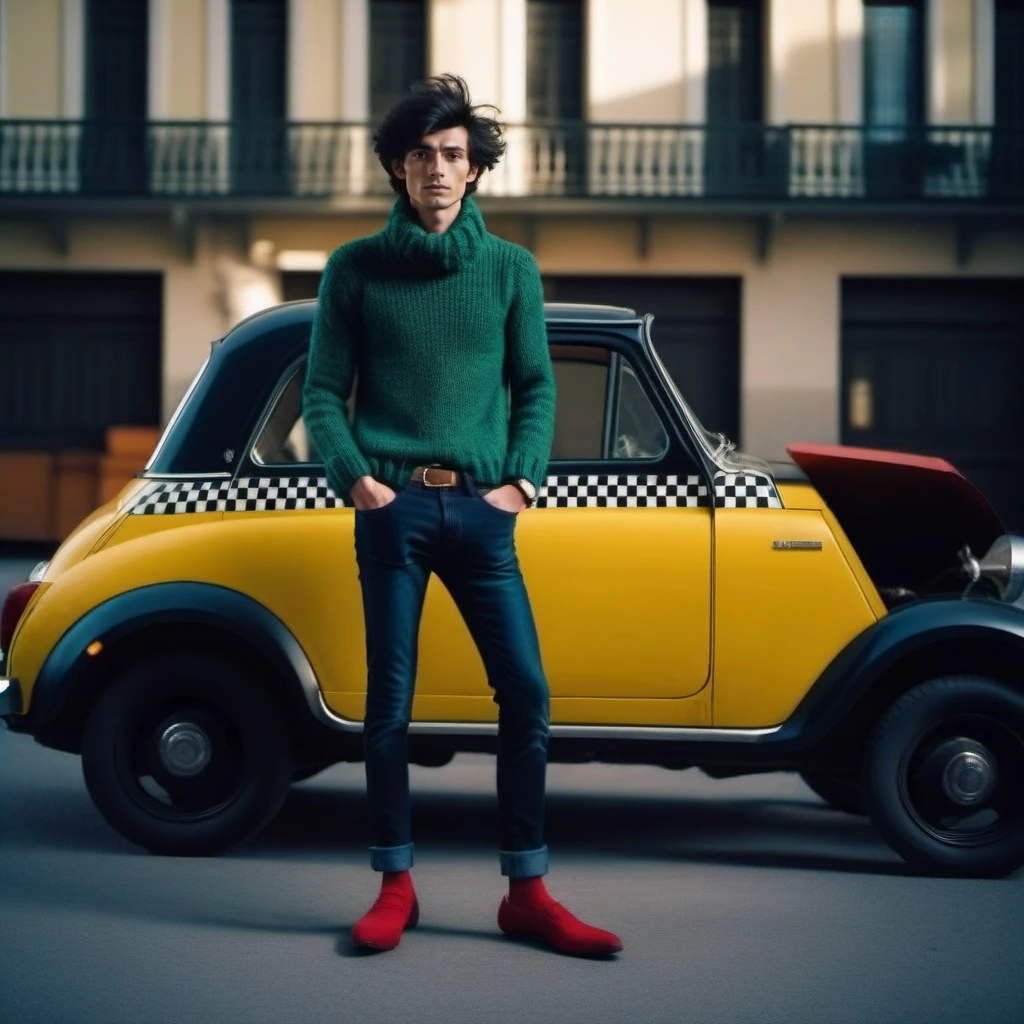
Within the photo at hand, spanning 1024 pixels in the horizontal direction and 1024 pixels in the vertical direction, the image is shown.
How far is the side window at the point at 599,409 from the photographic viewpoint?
5.36m

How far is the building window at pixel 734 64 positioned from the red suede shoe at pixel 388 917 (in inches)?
728

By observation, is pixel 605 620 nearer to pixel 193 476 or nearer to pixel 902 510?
pixel 902 510

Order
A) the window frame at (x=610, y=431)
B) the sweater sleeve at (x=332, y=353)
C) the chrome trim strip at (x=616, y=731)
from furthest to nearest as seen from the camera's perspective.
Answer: the window frame at (x=610, y=431)
the chrome trim strip at (x=616, y=731)
the sweater sleeve at (x=332, y=353)

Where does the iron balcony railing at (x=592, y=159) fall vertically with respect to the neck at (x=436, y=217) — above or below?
above

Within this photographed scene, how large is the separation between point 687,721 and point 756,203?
16.3 metres

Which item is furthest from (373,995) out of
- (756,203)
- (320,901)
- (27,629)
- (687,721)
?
(756,203)

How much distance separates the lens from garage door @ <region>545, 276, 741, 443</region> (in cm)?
2138

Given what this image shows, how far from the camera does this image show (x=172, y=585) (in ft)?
17.4

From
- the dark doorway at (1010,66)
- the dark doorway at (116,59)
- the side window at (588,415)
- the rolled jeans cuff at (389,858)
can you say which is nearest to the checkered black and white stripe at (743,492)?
the side window at (588,415)

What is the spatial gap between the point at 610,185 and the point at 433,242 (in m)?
17.4

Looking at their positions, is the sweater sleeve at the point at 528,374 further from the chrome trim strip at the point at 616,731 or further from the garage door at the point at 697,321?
the garage door at the point at 697,321

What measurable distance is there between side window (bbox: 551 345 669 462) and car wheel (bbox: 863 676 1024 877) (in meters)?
1.16

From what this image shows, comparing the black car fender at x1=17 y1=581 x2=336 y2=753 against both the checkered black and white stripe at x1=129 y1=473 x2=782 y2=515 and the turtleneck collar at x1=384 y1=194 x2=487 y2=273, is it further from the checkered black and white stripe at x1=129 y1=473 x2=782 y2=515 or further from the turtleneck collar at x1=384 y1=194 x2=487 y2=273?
the turtleneck collar at x1=384 y1=194 x2=487 y2=273

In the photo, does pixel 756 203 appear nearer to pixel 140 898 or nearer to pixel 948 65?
pixel 948 65
